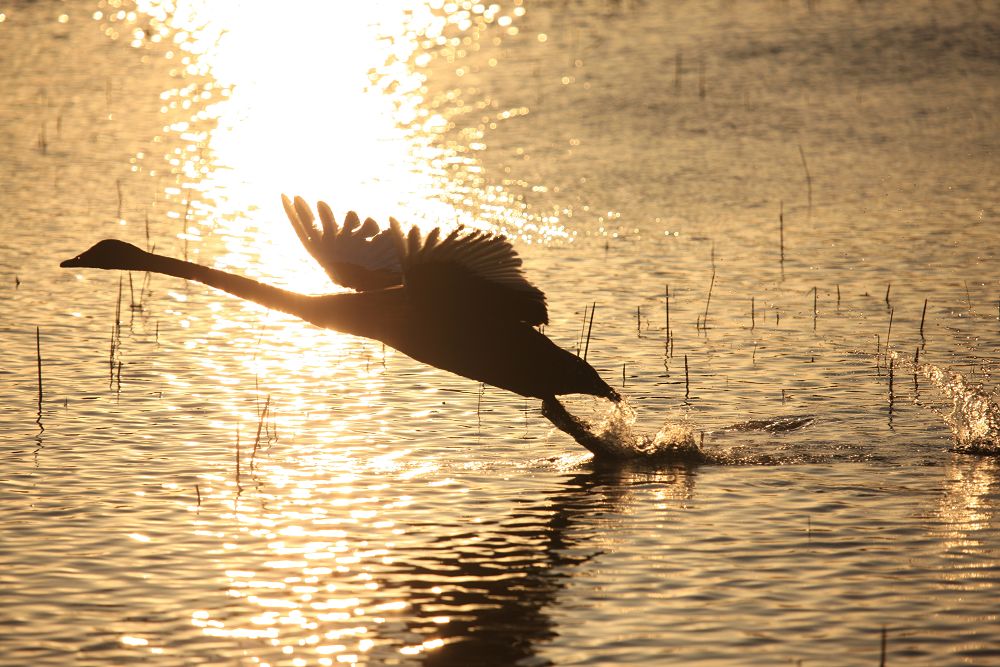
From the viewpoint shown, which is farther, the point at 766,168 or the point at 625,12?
the point at 625,12

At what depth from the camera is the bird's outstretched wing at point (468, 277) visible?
10.1 m

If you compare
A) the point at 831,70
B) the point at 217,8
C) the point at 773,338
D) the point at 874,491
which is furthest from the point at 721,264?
the point at 217,8

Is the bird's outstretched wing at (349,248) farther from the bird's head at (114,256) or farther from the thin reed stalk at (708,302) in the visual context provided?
the thin reed stalk at (708,302)

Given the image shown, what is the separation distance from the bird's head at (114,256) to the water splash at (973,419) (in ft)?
19.3

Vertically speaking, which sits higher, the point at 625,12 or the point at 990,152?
the point at 625,12

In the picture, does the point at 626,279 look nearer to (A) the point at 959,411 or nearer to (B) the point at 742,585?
(A) the point at 959,411

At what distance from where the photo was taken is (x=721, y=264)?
59.9ft

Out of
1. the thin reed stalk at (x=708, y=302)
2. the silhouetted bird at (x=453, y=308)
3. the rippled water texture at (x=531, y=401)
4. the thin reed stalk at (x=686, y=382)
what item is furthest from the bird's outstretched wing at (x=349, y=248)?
the thin reed stalk at (x=708, y=302)

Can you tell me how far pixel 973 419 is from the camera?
12.0 m

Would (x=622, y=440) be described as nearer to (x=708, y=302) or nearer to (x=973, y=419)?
(x=973, y=419)

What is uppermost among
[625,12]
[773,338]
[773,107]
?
[625,12]

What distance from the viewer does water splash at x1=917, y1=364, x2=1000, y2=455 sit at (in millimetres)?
11773

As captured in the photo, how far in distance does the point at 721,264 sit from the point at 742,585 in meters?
9.81

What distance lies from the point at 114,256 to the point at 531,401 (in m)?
3.78
